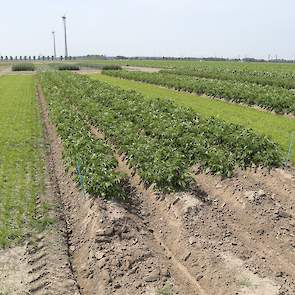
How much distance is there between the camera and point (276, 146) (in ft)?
46.3

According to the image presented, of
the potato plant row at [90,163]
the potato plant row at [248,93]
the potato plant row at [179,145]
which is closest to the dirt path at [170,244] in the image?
the potato plant row at [90,163]

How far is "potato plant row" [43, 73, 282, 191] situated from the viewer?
40.5 feet

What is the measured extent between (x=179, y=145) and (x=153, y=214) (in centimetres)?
450

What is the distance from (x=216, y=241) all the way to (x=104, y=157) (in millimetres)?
5425

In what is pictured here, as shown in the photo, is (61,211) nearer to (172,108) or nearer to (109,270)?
(109,270)

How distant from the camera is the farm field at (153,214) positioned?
Result: 8258 millimetres

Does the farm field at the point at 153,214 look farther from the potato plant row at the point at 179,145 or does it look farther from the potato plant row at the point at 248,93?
the potato plant row at the point at 248,93

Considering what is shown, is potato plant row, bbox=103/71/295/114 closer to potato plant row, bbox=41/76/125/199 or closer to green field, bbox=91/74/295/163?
green field, bbox=91/74/295/163

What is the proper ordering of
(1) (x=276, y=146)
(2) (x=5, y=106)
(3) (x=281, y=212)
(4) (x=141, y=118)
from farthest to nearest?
(2) (x=5, y=106)
(4) (x=141, y=118)
(1) (x=276, y=146)
(3) (x=281, y=212)

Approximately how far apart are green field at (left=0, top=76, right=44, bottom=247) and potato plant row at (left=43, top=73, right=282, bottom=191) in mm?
3417

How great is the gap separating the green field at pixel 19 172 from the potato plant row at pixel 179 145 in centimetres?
342

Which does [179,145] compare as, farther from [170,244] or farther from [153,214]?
[170,244]

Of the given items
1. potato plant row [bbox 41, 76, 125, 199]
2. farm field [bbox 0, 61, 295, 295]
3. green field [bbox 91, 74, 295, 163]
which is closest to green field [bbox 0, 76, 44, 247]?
farm field [bbox 0, 61, 295, 295]

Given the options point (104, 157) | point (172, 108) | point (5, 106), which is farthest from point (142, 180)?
point (5, 106)
